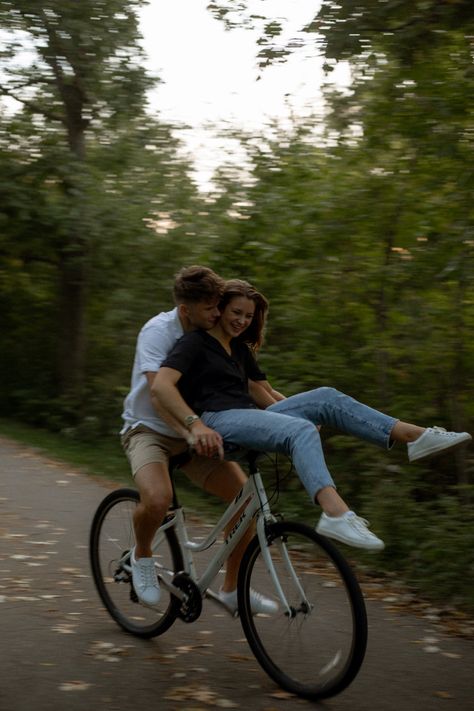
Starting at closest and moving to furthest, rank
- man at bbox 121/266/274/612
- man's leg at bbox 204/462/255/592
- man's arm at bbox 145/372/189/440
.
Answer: man's arm at bbox 145/372/189/440
man at bbox 121/266/274/612
man's leg at bbox 204/462/255/592

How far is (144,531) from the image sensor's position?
5.21 m

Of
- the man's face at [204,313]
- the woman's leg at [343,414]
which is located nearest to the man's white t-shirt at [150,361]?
the man's face at [204,313]

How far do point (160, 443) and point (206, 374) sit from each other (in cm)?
50

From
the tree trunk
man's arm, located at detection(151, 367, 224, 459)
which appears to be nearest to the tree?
the tree trunk

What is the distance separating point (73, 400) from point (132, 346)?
2297 mm

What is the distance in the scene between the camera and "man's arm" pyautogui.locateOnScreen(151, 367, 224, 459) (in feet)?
15.3

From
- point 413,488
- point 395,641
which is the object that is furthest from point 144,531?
point 413,488

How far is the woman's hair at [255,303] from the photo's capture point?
197 inches

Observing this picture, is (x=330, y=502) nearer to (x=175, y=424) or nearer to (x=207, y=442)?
(x=207, y=442)

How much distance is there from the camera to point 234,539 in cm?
496

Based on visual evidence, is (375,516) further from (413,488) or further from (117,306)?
(117,306)

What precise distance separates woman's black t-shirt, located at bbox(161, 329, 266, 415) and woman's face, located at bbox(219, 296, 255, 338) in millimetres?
97

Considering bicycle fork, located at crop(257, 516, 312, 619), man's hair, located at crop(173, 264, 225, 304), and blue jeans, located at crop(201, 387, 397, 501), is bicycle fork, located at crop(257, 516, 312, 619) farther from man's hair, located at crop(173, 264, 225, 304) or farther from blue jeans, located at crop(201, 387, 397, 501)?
man's hair, located at crop(173, 264, 225, 304)

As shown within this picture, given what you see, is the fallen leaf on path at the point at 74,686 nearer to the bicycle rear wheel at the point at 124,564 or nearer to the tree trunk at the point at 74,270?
the bicycle rear wheel at the point at 124,564
